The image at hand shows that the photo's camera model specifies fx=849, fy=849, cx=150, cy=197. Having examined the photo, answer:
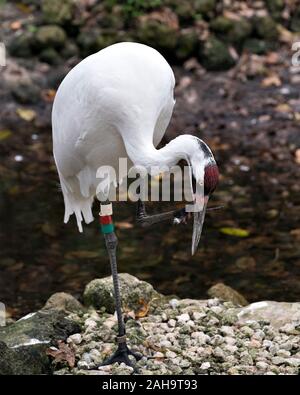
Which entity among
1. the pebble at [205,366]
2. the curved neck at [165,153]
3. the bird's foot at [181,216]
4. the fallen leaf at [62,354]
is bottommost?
the pebble at [205,366]

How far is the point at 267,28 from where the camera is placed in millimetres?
10344

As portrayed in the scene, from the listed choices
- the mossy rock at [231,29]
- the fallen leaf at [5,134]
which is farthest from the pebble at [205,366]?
the mossy rock at [231,29]

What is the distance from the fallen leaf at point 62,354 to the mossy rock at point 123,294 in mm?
720

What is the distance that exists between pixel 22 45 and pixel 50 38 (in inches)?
13.6

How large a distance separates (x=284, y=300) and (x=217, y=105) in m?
3.84

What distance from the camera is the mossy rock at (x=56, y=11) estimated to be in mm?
10352

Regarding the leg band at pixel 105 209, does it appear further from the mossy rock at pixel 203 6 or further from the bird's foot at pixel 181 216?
the mossy rock at pixel 203 6

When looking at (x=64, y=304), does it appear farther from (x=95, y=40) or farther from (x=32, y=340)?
(x=95, y=40)

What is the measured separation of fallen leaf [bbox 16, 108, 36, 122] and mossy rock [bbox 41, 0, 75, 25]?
4.72ft

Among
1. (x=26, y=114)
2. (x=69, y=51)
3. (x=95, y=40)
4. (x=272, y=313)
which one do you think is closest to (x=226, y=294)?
(x=272, y=313)

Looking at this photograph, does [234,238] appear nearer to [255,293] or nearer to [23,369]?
[255,293]

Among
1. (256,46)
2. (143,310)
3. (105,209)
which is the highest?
(105,209)

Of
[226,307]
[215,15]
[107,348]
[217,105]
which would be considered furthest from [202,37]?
[107,348]

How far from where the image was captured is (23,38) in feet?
33.4
